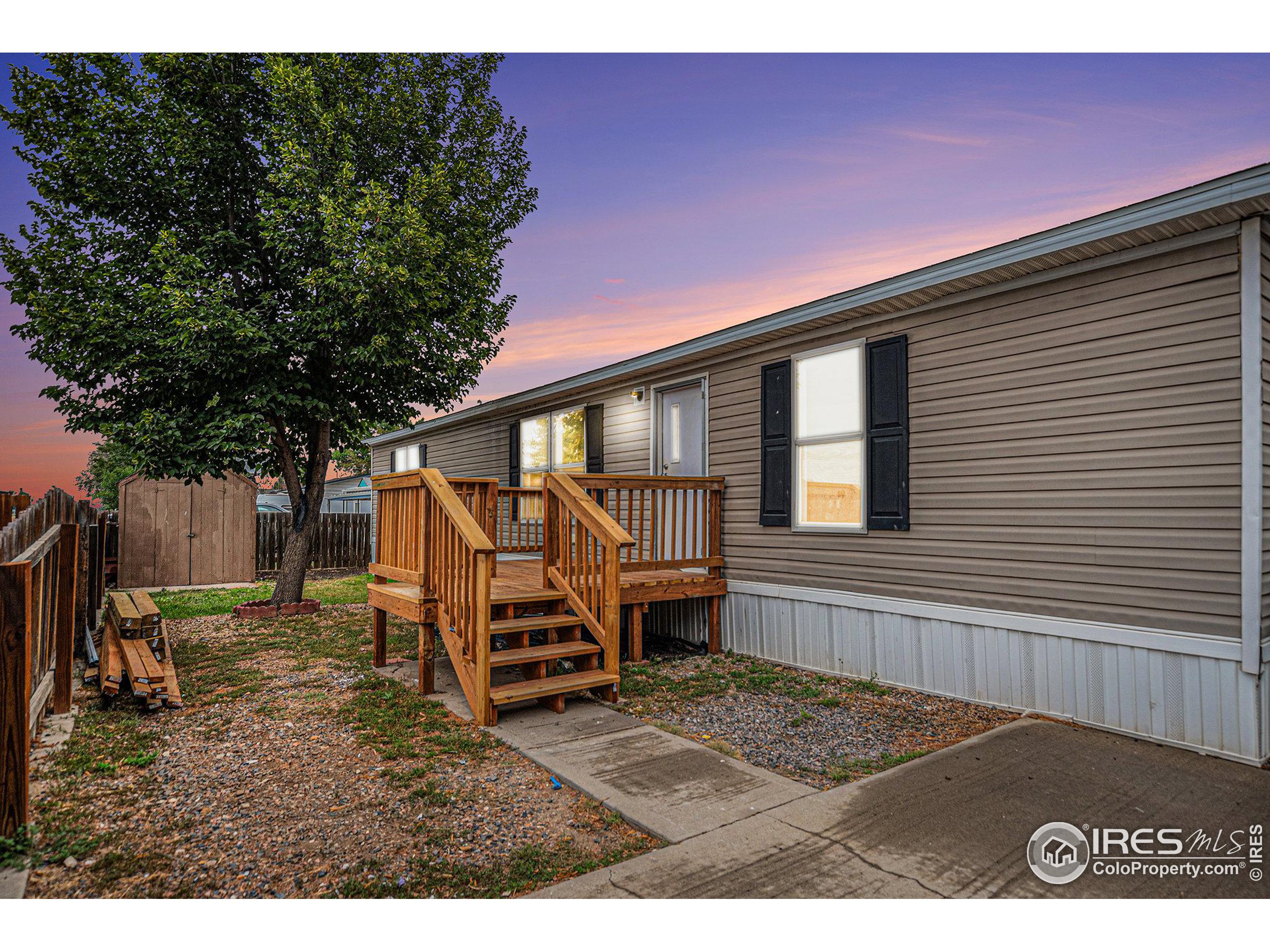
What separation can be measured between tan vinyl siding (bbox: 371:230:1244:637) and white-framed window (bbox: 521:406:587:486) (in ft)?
13.8

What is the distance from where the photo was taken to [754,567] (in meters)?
6.55

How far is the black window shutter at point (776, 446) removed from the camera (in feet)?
20.3

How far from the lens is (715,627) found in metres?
6.75

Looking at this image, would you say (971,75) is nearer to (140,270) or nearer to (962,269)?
(962,269)

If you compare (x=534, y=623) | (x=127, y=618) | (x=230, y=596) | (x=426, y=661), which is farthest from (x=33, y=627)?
(x=230, y=596)

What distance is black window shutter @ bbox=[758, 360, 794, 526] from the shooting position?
6191mm

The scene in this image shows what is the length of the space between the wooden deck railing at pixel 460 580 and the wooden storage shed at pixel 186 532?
857 cm

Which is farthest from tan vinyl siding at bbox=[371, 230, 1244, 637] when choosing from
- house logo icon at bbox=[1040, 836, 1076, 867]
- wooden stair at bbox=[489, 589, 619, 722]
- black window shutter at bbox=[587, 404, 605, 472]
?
black window shutter at bbox=[587, 404, 605, 472]

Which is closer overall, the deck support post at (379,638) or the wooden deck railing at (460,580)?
the wooden deck railing at (460,580)

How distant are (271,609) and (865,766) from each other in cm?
805

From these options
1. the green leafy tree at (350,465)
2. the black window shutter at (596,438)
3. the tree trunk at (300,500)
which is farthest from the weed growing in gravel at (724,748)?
the green leafy tree at (350,465)

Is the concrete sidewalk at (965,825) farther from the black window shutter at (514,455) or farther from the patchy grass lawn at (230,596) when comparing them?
the patchy grass lawn at (230,596)

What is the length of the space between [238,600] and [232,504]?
3.07 metres

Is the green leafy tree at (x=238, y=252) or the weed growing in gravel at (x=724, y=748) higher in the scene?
the green leafy tree at (x=238, y=252)
